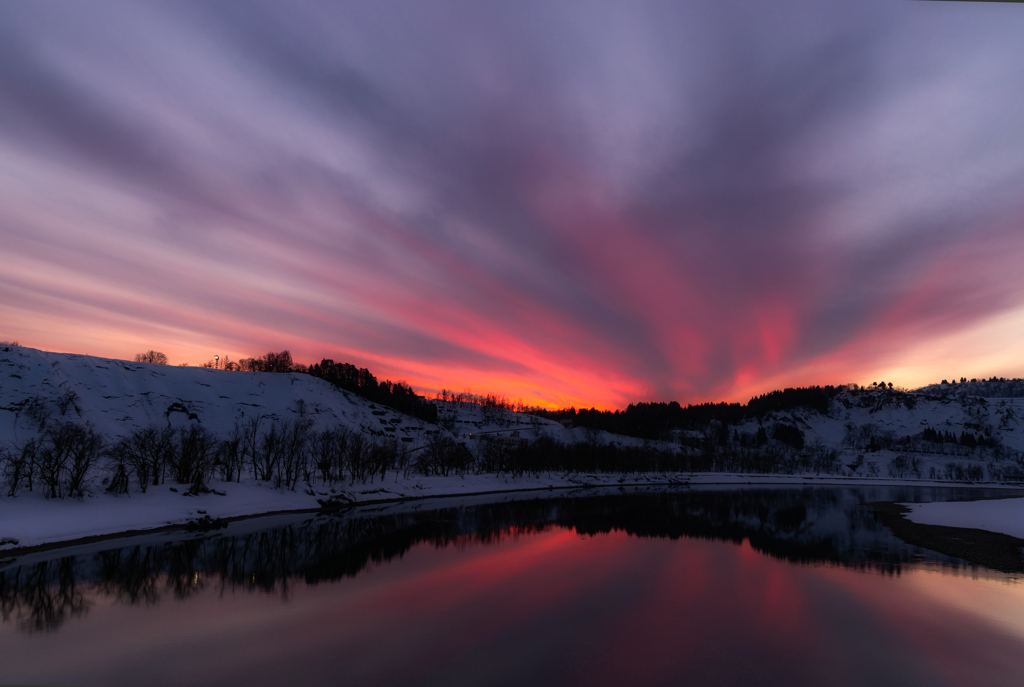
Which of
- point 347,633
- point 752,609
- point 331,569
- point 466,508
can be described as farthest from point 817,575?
point 466,508

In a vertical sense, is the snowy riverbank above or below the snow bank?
below

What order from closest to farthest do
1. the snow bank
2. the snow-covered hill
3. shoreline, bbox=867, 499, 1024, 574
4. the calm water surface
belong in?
the calm water surface < shoreline, bbox=867, 499, 1024, 574 < the snow bank < the snow-covered hill

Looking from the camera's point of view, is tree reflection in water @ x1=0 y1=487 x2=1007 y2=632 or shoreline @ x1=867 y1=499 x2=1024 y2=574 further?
shoreline @ x1=867 y1=499 x2=1024 y2=574

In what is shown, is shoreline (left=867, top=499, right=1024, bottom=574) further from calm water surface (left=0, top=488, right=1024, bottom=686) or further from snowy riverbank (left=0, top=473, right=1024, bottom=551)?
snowy riverbank (left=0, top=473, right=1024, bottom=551)

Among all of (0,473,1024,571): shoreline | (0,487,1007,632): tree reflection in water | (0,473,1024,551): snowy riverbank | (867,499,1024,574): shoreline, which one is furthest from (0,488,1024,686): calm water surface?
(0,473,1024,551): snowy riverbank

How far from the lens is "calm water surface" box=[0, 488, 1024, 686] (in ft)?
45.8

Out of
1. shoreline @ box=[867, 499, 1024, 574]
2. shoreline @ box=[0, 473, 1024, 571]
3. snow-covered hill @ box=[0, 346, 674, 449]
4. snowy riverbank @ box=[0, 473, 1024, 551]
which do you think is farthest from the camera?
snow-covered hill @ box=[0, 346, 674, 449]

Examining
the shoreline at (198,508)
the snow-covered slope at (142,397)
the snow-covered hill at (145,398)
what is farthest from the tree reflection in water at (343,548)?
the snow-covered hill at (145,398)

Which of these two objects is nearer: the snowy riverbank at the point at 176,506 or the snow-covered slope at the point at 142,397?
the snowy riverbank at the point at 176,506

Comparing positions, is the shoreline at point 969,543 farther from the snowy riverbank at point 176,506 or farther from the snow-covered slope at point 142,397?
the snow-covered slope at point 142,397

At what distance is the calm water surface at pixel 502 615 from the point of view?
13945mm

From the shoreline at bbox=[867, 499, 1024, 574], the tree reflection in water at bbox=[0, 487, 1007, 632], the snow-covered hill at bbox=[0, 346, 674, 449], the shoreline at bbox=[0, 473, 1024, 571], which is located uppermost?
the snow-covered hill at bbox=[0, 346, 674, 449]

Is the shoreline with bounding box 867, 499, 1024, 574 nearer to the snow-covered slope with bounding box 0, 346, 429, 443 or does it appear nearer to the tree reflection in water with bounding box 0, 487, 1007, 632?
the tree reflection in water with bounding box 0, 487, 1007, 632

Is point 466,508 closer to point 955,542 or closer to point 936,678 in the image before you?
point 955,542
